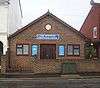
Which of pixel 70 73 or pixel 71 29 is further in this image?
pixel 71 29

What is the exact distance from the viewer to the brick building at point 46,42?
138 feet

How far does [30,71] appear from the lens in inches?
1499

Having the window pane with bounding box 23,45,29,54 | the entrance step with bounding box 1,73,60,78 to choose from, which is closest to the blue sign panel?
the window pane with bounding box 23,45,29,54

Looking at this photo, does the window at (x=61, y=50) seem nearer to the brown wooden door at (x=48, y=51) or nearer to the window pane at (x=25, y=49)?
the brown wooden door at (x=48, y=51)

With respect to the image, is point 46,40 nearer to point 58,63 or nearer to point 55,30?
point 55,30

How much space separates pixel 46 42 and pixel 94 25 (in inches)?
472

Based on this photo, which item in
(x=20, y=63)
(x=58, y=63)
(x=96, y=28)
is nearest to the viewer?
(x=58, y=63)

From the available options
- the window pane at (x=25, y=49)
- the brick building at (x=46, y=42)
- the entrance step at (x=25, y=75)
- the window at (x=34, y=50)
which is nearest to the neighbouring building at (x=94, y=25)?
the brick building at (x=46, y=42)

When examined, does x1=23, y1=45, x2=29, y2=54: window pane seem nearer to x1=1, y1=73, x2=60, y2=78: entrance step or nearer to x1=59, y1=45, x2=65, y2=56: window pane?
x1=59, y1=45, x2=65, y2=56: window pane

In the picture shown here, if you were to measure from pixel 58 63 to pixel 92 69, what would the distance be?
12.0ft

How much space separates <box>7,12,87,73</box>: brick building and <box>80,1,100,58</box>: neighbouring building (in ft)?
12.2

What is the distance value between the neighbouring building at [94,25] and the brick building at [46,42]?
12.2 feet

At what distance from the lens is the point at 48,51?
4281 centimetres

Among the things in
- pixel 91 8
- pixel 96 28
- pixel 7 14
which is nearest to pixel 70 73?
pixel 7 14
